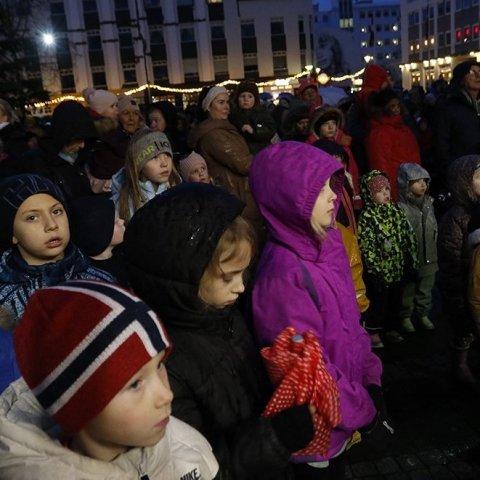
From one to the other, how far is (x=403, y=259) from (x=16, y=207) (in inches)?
137

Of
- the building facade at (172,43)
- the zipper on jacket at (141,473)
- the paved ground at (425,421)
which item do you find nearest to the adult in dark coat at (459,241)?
the paved ground at (425,421)

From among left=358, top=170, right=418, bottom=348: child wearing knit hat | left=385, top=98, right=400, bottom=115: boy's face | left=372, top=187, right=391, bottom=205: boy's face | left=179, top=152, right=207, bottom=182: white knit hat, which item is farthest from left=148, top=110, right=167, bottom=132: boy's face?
left=372, top=187, right=391, bottom=205: boy's face

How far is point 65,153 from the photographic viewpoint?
4621mm

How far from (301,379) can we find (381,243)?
310 centimetres

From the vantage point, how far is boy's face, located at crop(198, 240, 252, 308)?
1.78 meters

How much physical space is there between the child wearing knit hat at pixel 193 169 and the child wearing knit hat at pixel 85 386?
3.51m

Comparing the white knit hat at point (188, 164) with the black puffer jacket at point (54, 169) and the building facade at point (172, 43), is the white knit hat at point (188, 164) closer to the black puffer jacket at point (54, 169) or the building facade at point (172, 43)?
the black puffer jacket at point (54, 169)

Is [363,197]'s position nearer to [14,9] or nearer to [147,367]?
[147,367]

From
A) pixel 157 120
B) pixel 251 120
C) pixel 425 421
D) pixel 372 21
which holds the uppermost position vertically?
pixel 372 21

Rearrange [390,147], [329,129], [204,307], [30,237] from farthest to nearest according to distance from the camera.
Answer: [390,147], [329,129], [30,237], [204,307]

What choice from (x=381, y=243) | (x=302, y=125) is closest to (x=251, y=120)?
(x=302, y=125)

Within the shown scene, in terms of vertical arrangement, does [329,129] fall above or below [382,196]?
above

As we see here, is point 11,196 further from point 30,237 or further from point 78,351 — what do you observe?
point 78,351

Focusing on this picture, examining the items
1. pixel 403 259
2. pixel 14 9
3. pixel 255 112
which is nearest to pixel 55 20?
pixel 14 9
